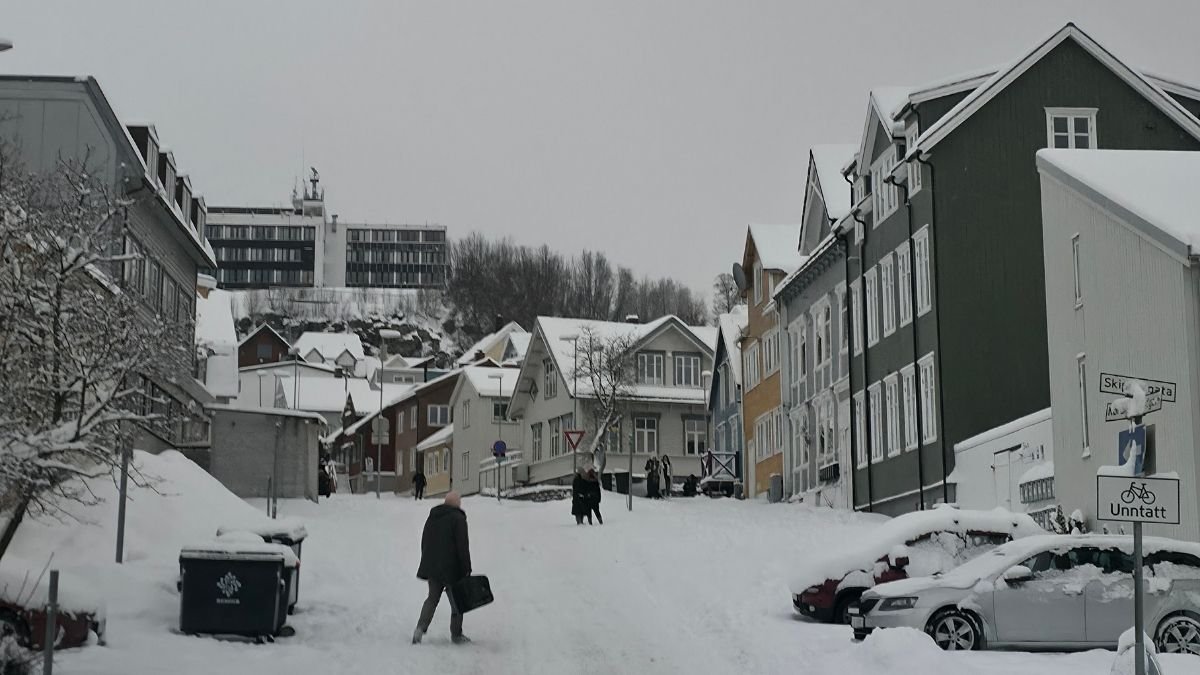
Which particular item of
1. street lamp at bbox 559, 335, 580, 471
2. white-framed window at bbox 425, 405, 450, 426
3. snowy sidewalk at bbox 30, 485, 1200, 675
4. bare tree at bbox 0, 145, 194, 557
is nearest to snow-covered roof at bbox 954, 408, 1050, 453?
snowy sidewalk at bbox 30, 485, 1200, 675

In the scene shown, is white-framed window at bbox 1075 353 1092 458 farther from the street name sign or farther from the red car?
the red car

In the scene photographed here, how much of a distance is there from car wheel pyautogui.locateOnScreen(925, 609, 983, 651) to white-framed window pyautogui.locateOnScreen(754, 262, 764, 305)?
39184 mm

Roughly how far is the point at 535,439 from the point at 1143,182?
59155mm

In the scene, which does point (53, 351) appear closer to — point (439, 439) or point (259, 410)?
point (259, 410)

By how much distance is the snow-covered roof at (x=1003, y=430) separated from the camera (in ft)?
104

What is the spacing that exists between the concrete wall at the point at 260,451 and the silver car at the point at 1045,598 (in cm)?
2786

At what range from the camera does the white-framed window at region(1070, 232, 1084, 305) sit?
1133 inches

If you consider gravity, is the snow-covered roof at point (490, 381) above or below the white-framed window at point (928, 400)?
above

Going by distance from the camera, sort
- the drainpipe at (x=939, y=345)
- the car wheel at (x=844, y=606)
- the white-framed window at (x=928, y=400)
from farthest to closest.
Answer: the white-framed window at (x=928, y=400) < the drainpipe at (x=939, y=345) < the car wheel at (x=844, y=606)

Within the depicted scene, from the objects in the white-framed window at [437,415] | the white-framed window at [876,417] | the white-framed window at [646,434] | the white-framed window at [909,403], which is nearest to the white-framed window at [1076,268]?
the white-framed window at [909,403]

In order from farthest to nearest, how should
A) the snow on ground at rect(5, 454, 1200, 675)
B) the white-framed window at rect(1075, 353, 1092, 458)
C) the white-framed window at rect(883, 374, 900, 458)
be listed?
the white-framed window at rect(883, 374, 900, 458) → the white-framed window at rect(1075, 353, 1092, 458) → the snow on ground at rect(5, 454, 1200, 675)

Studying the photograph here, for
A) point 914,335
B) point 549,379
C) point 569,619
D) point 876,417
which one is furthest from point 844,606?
point 549,379

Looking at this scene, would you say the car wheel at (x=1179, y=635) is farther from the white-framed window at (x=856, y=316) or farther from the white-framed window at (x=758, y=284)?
the white-framed window at (x=758, y=284)

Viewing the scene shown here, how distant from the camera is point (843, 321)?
4784 centimetres
